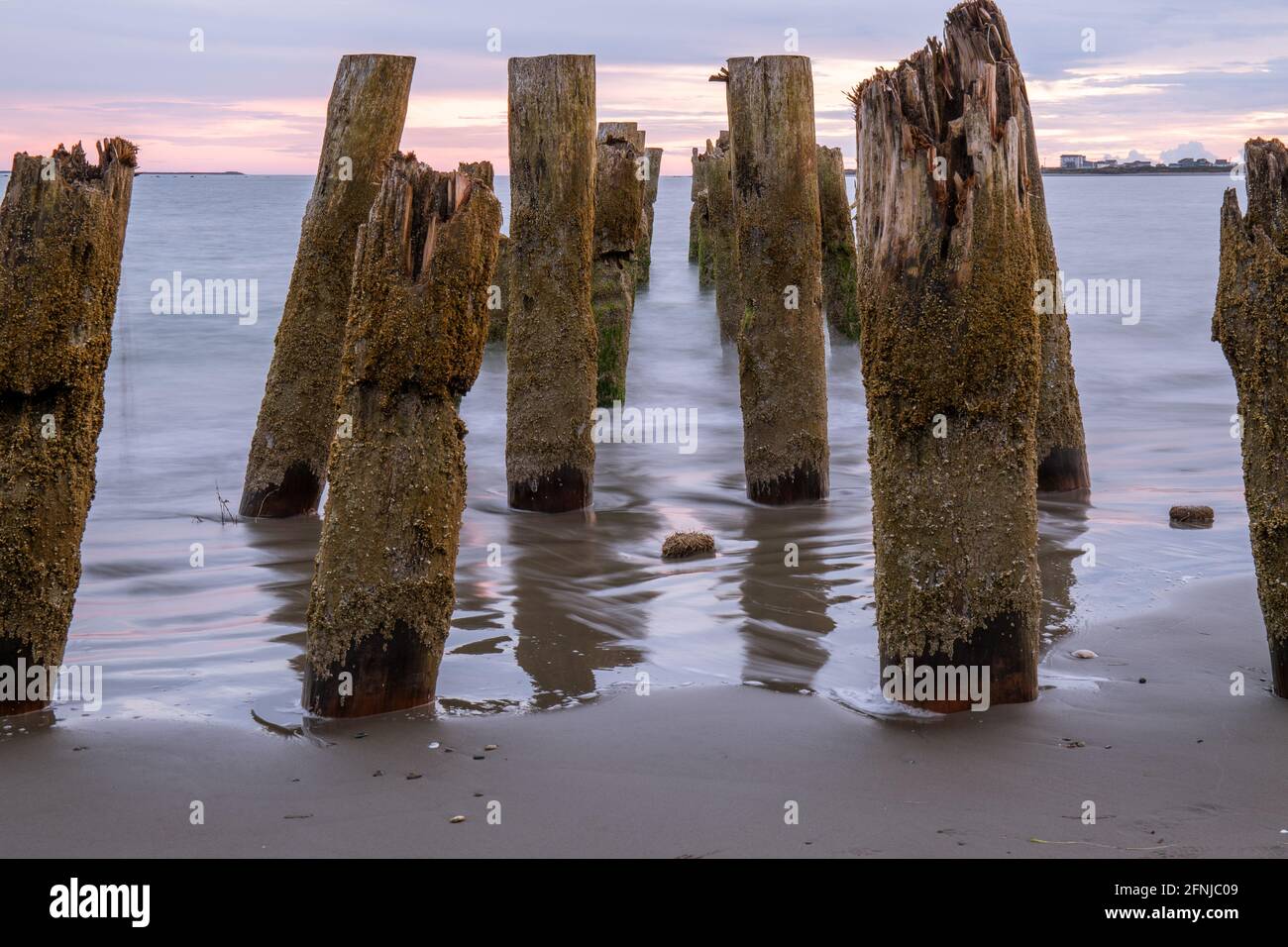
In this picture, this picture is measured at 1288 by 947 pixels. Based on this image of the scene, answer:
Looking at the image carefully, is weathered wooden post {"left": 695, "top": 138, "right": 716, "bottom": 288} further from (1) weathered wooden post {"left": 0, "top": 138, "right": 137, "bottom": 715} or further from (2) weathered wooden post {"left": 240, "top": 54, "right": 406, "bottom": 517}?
(1) weathered wooden post {"left": 0, "top": 138, "right": 137, "bottom": 715}

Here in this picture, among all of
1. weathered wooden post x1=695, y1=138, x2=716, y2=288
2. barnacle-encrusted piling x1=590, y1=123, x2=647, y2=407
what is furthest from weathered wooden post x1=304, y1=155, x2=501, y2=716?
weathered wooden post x1=695, y1=138, x2=716, y2=288

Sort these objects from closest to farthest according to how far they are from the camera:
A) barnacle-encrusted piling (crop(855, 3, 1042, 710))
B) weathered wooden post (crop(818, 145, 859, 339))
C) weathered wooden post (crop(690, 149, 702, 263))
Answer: barnacle-encrusted piling (crop(855, 3, 1042, 710)) < weathered wooden post (crop(818, 145, 859, 339)) < weathered wooden post (crop(690, 149, 702, 263))

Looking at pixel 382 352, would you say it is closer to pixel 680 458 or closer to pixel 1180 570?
pixel 1180 570

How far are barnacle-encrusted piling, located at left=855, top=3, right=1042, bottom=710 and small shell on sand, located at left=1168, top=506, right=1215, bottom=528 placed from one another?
4081mm

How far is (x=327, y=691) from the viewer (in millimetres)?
4953

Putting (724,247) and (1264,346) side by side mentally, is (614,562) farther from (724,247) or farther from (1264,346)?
(724,247)

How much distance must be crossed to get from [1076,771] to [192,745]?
9.84 ft

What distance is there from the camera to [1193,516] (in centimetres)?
852

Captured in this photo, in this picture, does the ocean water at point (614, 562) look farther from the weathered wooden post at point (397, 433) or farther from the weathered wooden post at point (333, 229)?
the weathered wooden post at point (333, 229)

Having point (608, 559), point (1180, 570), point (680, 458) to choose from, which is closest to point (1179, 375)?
point (680, 458)

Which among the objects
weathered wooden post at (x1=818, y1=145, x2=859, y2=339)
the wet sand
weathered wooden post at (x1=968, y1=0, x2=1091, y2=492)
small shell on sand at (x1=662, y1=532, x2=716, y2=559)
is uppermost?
weathered wooden post at (x1=818, y1=145, x2=859, y2=339)

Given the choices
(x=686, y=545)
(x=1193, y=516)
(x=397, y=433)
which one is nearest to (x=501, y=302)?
(x=686, y=545)

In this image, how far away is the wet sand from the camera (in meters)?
3.97
